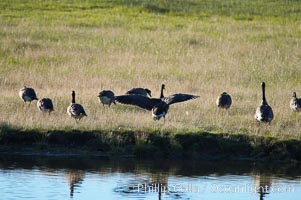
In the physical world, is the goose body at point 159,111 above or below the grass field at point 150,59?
below

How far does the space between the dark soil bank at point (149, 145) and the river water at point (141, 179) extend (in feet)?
0.99

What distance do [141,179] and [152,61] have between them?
1322 cm

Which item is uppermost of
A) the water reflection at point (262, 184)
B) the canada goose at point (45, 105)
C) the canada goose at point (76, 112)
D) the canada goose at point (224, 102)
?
the canada goose at point (224, 102)

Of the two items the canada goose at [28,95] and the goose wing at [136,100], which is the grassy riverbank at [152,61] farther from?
the goose wing at [136,100]

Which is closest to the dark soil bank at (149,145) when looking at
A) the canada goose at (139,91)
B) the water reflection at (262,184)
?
the water reflection at (262,184)

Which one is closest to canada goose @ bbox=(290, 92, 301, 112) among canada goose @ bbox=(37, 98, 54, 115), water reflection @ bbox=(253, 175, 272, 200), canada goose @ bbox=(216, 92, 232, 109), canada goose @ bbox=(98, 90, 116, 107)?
canada goose @ bbox=(216, 92, 232, 109)

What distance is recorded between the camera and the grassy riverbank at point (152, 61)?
18562mm

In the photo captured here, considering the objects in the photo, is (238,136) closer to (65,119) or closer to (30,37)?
(65,119)

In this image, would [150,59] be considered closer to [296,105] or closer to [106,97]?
[106,97]

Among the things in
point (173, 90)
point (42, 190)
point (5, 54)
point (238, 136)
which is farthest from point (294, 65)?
point (42, 190)

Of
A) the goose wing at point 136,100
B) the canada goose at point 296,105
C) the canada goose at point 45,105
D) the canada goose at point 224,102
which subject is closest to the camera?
the goose wing at point 136,100

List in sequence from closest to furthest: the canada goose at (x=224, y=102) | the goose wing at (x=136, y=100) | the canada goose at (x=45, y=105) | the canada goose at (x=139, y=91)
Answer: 1. the goose wing at (x=136, y=100)
2. the canada goose at (x=45, y=105)
3. the canada goose at (x=224, y=102)
4. the canada goose at (x=139, y=91)

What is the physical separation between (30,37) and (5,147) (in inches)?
601

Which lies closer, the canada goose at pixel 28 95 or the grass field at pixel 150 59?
the grass field at pixel 150 59
